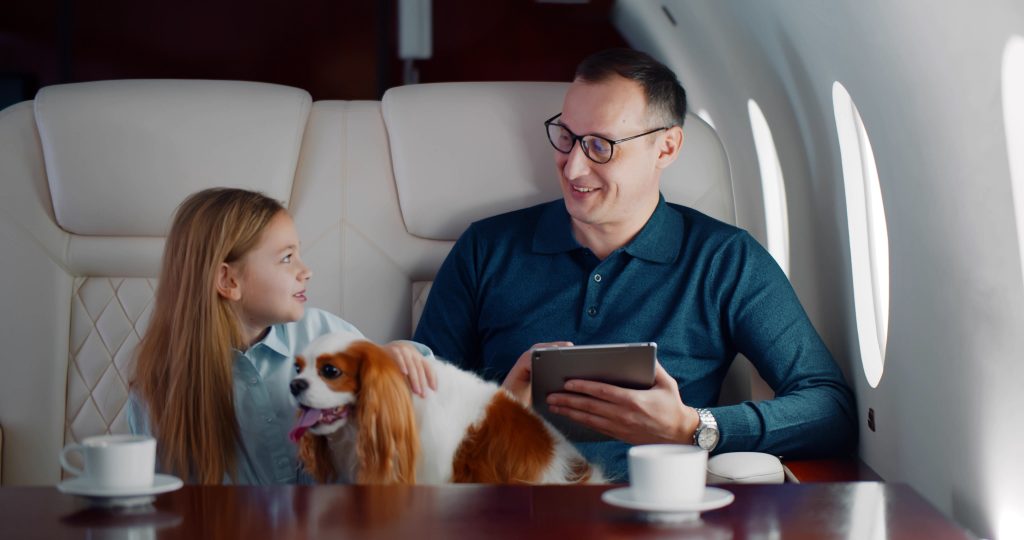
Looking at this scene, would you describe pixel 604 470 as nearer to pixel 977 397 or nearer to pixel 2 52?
pixel 977 397

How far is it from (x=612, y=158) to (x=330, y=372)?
923 mm

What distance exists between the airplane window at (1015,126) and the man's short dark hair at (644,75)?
970mm

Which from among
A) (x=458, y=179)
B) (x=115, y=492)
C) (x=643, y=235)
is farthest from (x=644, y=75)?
(x=115, y=492)

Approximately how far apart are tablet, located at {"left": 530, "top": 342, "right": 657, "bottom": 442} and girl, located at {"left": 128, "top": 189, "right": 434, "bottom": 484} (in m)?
0.30

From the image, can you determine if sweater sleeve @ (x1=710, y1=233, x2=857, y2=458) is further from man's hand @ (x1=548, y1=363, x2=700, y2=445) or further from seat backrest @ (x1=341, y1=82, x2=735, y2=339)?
seat backrest @ (x1=341, y1=82, x2=735, y2=339)

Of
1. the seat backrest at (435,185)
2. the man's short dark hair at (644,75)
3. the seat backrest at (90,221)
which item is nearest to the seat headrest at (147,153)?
the seat backrest at (90,221)

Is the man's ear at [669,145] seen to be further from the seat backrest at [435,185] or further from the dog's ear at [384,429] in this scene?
the dog's ear at [384,429]

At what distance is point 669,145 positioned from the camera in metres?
2.52

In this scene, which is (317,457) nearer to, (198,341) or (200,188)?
(198,341)

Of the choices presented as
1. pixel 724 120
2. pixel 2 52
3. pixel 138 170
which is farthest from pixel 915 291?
pixel 2 52

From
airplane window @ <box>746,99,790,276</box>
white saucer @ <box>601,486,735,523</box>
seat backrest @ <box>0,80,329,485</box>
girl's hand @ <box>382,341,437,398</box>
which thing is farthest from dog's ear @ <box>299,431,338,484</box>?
airplane window @ <box>746,99,790,276</box>

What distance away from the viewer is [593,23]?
6.28 metres

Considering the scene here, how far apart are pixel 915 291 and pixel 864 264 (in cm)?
46

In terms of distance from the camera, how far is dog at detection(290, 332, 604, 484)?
167cm
